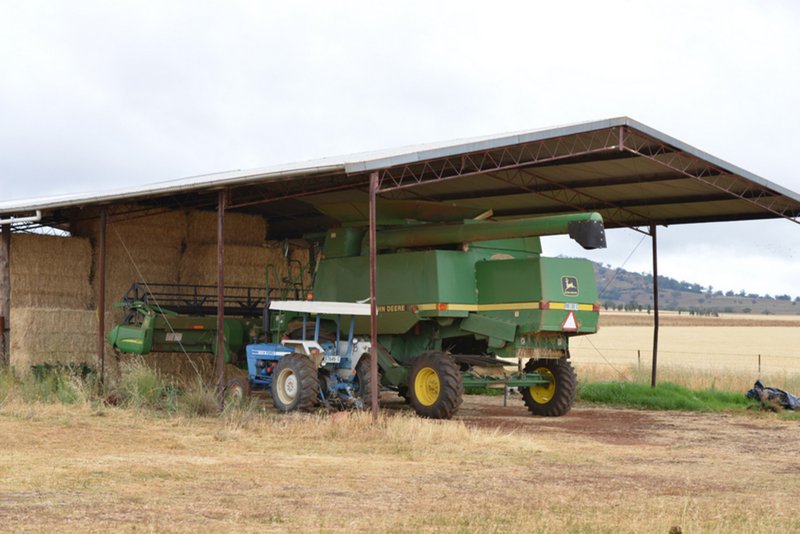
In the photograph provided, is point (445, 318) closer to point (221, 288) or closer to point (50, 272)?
point (221, 288)

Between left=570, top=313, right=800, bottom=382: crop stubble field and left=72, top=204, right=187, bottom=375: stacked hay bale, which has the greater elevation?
left=72, top=204, right=187, bottom=375: stacked hay bale

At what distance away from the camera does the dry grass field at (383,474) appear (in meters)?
8.43

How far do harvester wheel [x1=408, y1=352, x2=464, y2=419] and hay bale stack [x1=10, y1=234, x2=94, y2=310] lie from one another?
24.8 ft

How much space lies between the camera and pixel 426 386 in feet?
54.4

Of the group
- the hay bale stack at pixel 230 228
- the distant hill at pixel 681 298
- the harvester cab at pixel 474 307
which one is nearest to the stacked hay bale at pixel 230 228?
the hay bale stack at pixel 230 228

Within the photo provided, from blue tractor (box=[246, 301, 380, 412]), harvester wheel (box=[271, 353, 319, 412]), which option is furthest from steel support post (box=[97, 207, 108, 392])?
harvester wheel (box=[271, 353, 319, 412])

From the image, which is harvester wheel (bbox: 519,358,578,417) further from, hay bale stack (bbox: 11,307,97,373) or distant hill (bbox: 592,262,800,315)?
distant hill (bbox: 592,262,800,315)

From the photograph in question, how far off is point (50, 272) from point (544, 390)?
947 cm

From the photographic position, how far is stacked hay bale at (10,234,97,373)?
64.5 ft

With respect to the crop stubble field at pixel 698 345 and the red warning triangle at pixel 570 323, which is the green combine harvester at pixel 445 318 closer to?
the red warning triangle at pixel 570 323

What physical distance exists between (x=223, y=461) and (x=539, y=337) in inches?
262

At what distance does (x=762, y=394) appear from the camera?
19.7 m

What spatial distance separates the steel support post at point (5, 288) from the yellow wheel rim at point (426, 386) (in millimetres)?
8356

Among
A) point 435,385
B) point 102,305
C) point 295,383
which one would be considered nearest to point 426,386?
point 435,385
